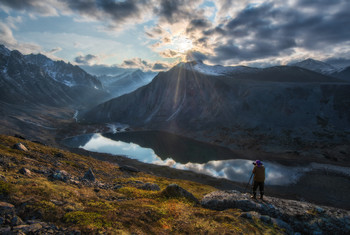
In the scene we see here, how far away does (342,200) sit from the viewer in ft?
137

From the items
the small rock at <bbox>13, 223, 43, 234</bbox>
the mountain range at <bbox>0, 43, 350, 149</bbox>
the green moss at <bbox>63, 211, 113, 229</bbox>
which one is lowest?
the green moss at <bbox>63, 211, 113, 229</bbox>

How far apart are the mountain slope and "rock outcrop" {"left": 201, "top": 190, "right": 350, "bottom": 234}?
87.7 meters

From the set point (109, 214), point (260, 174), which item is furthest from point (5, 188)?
point (260, 174)

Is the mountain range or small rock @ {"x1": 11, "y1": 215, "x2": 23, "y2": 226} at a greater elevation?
the mountain range

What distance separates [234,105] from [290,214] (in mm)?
115961

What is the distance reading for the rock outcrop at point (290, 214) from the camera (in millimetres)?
12016

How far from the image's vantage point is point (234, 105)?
12325cm

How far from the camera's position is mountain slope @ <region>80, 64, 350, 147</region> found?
9600 centimetres

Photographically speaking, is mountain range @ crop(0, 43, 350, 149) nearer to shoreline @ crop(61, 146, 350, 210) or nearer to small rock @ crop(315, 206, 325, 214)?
shoreline @ crop(61, 146, 350, 210)

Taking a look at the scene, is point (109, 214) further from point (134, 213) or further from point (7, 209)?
point (7, 209)

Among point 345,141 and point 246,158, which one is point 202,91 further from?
point 345,141

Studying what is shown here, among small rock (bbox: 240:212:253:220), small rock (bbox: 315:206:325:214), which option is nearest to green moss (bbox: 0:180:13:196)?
small rock (bbox: 240:212:253:220)

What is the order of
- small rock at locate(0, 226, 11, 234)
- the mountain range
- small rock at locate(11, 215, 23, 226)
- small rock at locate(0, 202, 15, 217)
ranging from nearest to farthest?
small rock at locate(0, 226, 11, 234), small rock at locate(11, 215, 23, 226), small rock at locate(0, 202, 15, 217), the mountain range

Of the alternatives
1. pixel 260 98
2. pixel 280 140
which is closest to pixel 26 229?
pixel 280 140
